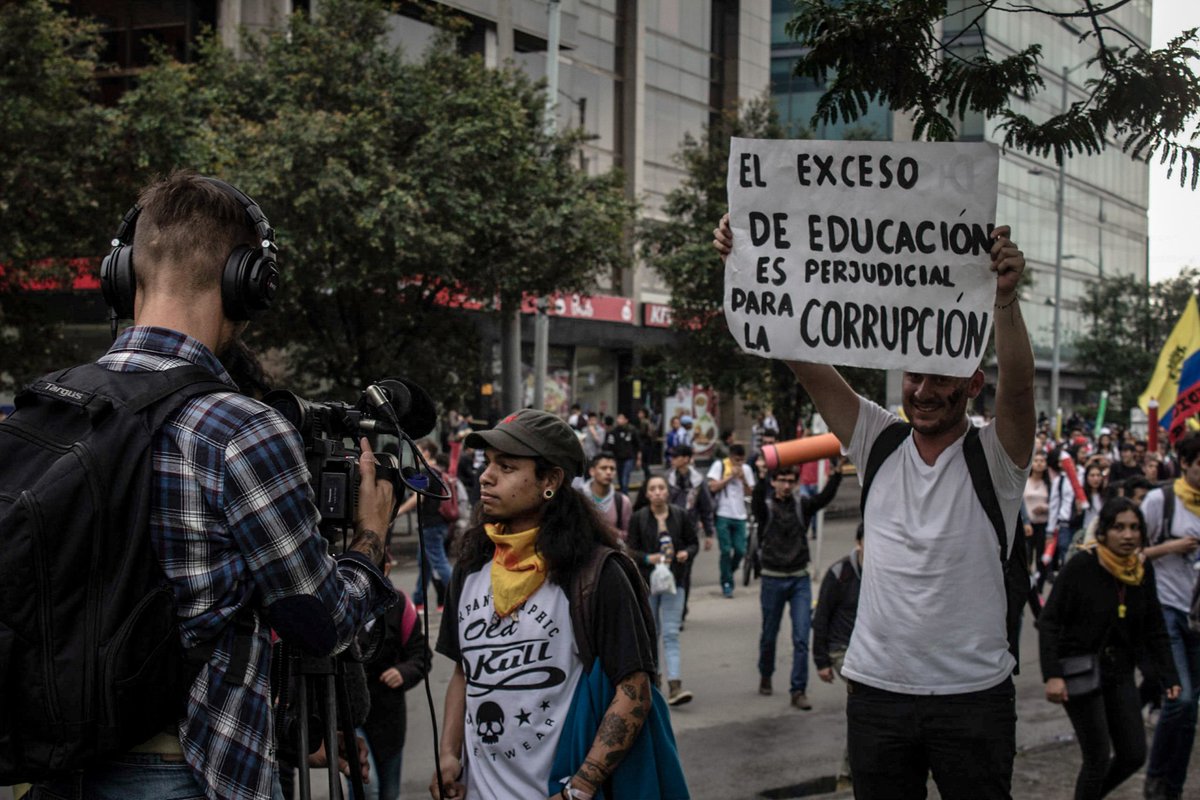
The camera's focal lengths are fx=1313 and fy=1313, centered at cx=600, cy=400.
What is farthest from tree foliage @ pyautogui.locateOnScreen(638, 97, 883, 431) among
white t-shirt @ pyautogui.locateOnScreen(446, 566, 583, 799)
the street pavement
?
white t-shirt @ pyautogui.locateOnScreen(446, 566, 583, 799)

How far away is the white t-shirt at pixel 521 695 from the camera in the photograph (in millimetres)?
3500

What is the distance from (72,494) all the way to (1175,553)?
6505 mm

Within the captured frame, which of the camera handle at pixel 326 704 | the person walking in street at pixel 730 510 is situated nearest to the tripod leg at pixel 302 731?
the camera handle at pixel 326 704

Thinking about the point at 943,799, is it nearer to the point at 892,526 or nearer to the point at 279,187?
the point at 892,526

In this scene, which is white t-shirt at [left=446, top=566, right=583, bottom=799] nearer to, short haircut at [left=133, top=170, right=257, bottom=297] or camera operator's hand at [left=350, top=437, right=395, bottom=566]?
camera operator's hand at [left=350, top=437, right=395, bottom=566]

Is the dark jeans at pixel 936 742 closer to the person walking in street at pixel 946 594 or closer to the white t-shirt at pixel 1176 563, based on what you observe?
the person walking in street at pixel 946 594

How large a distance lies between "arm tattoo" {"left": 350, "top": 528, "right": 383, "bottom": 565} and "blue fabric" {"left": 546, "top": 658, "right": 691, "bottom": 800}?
110cm

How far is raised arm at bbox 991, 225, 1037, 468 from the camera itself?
3754 mm

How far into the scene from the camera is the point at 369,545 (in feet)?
8.42

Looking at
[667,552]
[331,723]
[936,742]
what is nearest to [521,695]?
[331,723]

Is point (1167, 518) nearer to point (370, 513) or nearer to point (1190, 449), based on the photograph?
point (1190, 449)

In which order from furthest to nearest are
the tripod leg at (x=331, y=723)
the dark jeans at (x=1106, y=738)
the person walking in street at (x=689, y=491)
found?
the person walking in street at (x=689, y=491)
the dark jeans at (x=1106, y=738)
the tripod leg at (x=331, y=723)

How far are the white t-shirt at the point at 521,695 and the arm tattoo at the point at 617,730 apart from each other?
5.4 inches

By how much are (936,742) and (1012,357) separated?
45.5 inches
